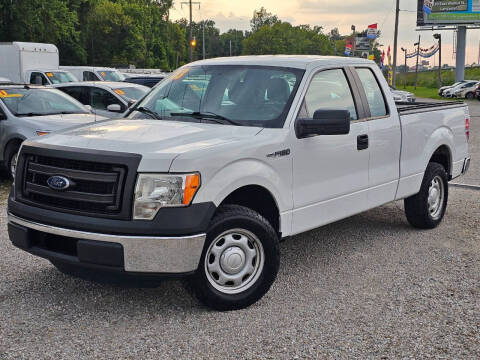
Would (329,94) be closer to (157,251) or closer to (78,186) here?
(157,251)

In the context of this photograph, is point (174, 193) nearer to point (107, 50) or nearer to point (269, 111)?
point (269, 111)

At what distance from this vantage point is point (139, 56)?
71.8 meters

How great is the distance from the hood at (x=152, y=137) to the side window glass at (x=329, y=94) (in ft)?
2.14

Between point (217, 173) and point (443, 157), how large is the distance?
4.02m

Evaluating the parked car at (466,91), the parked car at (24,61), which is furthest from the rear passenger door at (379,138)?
the parked car at (466,91)

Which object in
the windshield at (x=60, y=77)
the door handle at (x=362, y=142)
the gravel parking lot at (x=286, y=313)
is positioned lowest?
the gravel parking lot at (x=286, y=313)

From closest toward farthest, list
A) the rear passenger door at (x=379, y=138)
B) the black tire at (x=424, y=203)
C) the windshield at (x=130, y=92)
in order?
the rear passenger door at (x=379, y=138)
the black tire at (x=424, y=203)
the windshield at (x=130, y=92)

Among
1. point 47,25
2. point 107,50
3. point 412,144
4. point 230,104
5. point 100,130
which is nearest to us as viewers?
point 100,130

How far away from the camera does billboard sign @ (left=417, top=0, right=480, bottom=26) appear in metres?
59.5

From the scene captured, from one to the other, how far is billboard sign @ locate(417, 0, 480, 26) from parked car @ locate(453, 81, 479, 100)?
14.4 metres

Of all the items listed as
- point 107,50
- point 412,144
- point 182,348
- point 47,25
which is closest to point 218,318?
point 182,348

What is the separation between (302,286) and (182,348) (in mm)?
1487

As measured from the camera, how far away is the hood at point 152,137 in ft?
13.7

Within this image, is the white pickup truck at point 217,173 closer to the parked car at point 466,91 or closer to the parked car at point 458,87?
the parked car at point 466,91
